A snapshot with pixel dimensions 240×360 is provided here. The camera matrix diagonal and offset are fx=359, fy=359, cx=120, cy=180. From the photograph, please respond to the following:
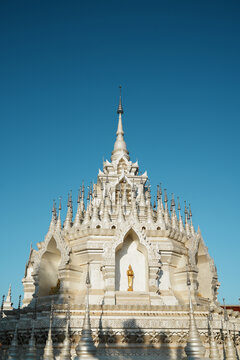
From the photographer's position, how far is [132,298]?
17891 millimetres

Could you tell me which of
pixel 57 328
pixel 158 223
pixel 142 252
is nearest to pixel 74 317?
pixel 57 328

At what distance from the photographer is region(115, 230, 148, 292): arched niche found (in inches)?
747

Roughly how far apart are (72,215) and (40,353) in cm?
960

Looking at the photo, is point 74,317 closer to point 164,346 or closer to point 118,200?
point 164,346

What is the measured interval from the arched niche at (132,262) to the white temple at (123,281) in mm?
53

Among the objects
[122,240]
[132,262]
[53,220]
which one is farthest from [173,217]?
[53,220]

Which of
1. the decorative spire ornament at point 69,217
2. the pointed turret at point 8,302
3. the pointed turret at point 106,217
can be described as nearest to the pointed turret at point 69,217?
the decorative spire ornament at point 69,217

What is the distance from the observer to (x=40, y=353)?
619 inches

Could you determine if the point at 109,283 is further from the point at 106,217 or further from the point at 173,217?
the point at 173,217

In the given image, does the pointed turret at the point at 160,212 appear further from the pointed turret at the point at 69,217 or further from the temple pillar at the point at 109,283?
the pointed turret at the point at 69,217

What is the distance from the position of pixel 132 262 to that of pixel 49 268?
5336 millimetres

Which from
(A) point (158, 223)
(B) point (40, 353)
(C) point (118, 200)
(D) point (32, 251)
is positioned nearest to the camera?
(B) point (40, 353)

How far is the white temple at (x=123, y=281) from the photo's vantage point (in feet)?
50.7

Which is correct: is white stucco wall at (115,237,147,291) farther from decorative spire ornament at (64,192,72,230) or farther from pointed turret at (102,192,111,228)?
decorative spire ornament at (64,192,72,230)
